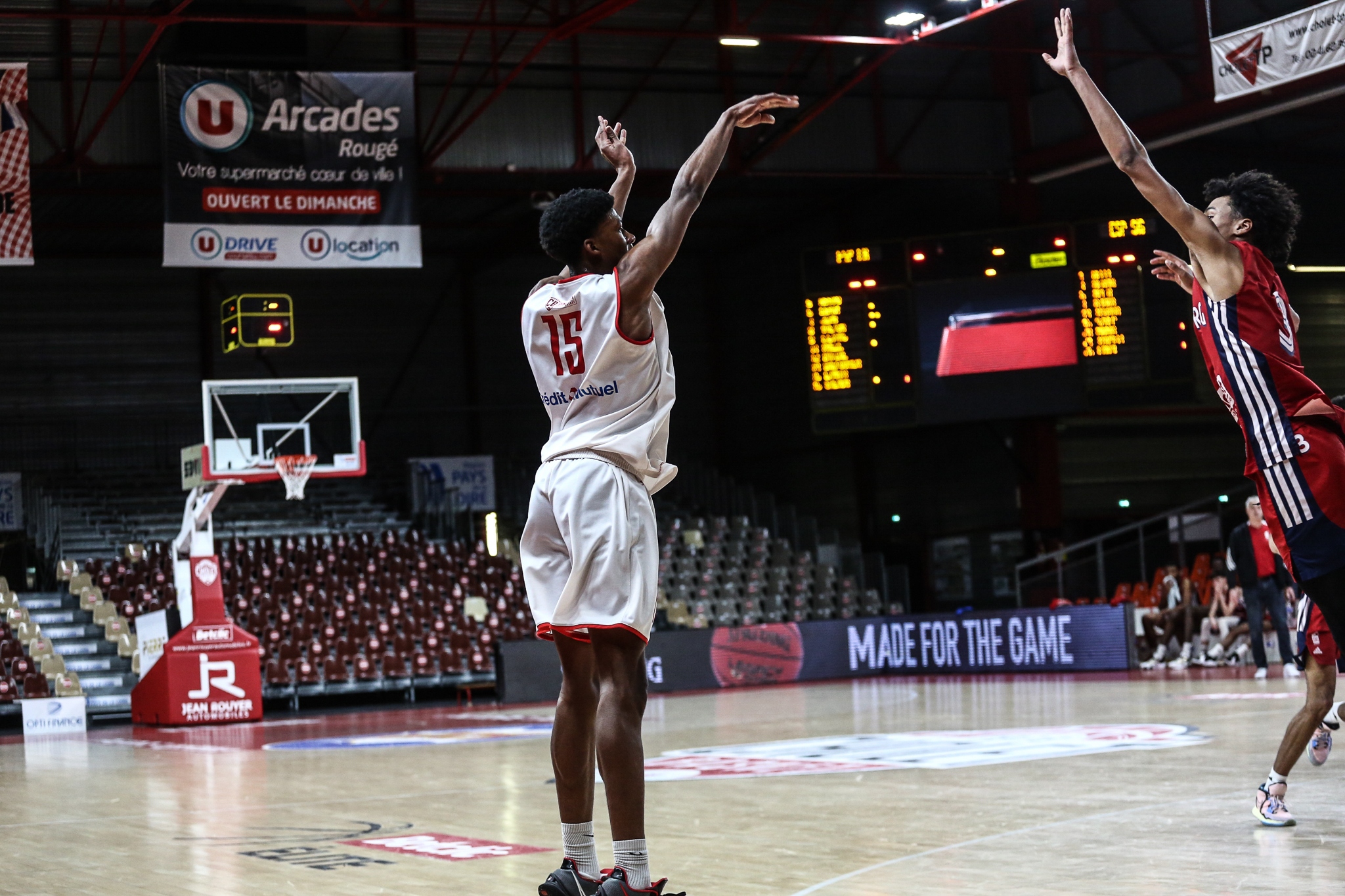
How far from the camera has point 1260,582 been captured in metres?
17.6

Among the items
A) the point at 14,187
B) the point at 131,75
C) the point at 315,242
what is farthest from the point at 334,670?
the point at 131,75

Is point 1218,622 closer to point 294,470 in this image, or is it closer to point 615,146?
point 294,470

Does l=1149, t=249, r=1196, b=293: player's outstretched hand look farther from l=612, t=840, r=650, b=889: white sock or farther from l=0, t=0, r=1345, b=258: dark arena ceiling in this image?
l=0, t=0, r=1345, b=258: dark arena ceiling

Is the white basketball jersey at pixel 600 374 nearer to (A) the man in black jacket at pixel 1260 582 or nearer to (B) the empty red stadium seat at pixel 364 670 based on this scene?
(A) the man in black jacket at pixel 1260 582

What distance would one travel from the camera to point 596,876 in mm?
4859

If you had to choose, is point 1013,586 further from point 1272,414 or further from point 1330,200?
point 1272,414

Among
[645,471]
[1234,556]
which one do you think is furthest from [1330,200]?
[645,471]

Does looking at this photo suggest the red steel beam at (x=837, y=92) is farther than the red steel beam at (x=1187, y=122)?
No

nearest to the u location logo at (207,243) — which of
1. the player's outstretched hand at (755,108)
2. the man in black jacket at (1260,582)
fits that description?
the man in black jacket at (1260,582)

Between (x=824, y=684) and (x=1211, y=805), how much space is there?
1562cm

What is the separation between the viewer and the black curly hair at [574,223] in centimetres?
502

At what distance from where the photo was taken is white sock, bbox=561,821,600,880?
4859 mm

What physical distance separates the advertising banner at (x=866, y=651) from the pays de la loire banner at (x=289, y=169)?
6114 millimetres

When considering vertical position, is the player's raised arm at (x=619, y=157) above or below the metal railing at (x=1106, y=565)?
above
